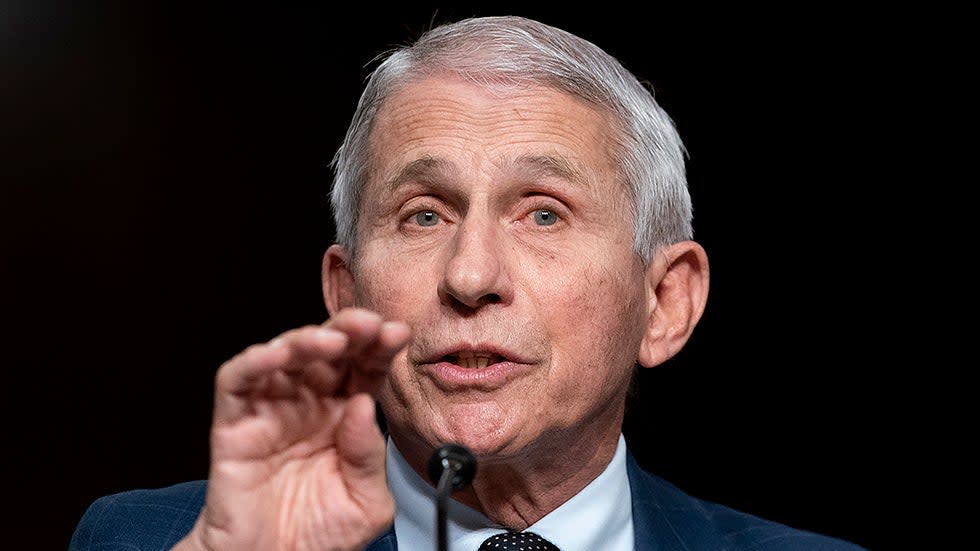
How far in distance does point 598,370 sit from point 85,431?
181 cm

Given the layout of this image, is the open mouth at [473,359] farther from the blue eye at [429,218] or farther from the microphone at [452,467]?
the microphone at [452,467]

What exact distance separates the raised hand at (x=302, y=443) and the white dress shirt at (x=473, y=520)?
487mm

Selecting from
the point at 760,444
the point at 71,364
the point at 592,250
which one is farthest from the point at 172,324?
the point at 592,250

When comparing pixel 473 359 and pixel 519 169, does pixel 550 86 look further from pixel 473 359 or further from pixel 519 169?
pixel 473 359

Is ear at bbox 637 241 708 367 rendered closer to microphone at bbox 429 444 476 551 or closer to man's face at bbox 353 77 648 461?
man's face at bbox 353 77 648 461

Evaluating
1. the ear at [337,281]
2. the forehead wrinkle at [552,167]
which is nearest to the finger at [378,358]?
the forehead wrinkle at [552,167]

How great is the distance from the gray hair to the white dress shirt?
14.8 inches

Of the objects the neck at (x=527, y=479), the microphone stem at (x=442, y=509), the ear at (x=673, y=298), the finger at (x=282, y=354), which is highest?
the finger at (x=282, y=354)

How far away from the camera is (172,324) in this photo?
3.39 meters

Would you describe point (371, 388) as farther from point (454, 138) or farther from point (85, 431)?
point (85, 431)

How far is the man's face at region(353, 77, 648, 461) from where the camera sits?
1.86 metres

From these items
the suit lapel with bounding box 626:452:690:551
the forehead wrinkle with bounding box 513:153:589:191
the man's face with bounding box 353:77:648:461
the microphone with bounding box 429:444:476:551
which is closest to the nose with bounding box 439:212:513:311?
the man's face with bounding box 353:77:648:461

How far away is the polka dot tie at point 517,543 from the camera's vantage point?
1985mm

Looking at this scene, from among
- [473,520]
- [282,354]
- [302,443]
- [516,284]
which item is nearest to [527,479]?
[473,520]
